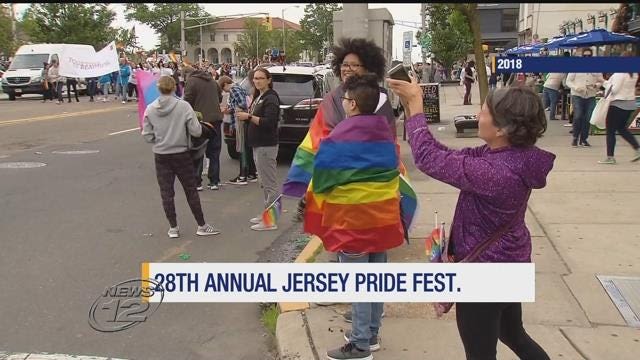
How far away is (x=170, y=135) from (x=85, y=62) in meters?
20.0

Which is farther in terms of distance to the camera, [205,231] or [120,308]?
[205,231]

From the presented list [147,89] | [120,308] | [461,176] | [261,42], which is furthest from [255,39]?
[461,176]

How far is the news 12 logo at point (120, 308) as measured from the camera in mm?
4406

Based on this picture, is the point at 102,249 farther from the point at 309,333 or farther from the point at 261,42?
the point at 261,42

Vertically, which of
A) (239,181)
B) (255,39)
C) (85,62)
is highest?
(255,39)

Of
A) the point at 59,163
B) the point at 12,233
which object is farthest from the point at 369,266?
the point at 59,163

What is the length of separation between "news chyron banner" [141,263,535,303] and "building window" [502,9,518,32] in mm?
78792

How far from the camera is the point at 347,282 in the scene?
2879 millimetres

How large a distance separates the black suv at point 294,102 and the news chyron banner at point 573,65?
7302 mm

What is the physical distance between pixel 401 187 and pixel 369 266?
127 cm

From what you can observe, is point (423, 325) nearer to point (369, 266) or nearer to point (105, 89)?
point (369, 266)

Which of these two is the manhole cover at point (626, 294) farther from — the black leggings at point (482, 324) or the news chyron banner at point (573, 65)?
the news chyron banner at point (573, 65)

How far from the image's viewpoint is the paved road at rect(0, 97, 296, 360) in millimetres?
4156

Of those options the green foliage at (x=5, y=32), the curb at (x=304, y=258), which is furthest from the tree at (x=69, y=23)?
the curb at (x=304, y=258)
